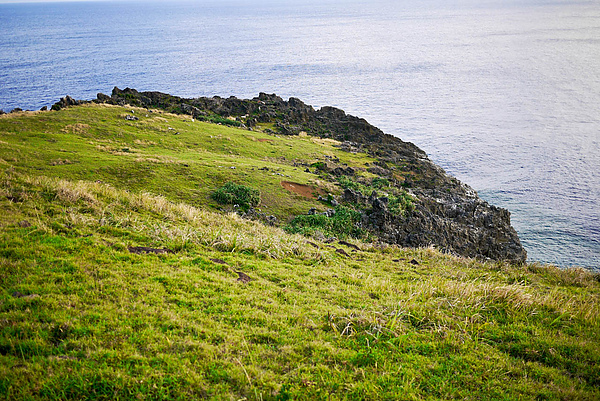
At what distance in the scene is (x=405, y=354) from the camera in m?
7.24

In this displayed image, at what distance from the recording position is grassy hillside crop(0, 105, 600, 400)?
597 centimetres

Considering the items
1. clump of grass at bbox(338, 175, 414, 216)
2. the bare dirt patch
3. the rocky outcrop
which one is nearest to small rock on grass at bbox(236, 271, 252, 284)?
the rocky outcrop

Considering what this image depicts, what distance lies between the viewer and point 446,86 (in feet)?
323

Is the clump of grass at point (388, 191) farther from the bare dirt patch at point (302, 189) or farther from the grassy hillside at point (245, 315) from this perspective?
the grassy hillside at point (245, 315)

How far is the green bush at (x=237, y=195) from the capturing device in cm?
2147

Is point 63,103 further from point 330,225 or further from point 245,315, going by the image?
point 245,315

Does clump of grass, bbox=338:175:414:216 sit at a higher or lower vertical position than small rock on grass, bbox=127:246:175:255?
lower

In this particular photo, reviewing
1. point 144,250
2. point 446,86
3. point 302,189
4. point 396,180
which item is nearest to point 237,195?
point 302,189

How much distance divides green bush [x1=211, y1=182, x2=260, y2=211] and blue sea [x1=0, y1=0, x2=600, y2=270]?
2772 centimetres

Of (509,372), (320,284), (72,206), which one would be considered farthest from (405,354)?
(72,206)

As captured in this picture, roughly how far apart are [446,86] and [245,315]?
4182 inches

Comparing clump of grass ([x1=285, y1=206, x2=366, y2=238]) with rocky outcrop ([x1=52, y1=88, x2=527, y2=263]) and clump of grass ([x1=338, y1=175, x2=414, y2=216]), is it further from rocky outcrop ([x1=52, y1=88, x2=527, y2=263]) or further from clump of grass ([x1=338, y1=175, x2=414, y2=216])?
clump of grass ([x1=338, y1=175, x2=414, y2=216])

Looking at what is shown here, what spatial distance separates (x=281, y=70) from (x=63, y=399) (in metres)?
123

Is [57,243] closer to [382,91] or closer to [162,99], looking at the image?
[162,99]
